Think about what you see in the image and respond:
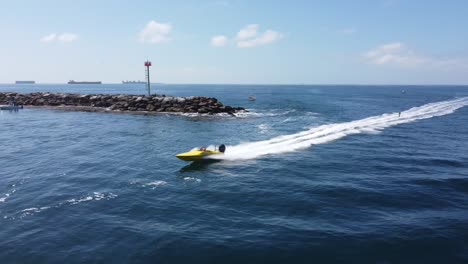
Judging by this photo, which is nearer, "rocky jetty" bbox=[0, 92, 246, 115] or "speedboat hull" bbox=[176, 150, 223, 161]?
"speedboat hull" bbox=[176, 150, 223, 161]

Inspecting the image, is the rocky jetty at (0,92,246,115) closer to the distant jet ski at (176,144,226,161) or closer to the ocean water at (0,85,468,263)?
the ocean water at (0,85,468,263)

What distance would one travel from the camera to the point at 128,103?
299ft

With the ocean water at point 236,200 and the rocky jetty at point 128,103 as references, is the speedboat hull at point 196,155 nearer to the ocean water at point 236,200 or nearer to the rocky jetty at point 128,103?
the ocean water at point 236,200

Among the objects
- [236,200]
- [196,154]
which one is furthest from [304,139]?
[236,200]

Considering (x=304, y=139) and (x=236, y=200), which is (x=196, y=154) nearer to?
(x=236, y=200)

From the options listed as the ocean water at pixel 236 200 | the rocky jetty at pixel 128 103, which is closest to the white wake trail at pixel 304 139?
the ocean water at pixel 236 200

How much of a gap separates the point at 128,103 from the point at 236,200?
71.4m

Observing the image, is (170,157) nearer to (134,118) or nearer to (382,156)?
(382,156)

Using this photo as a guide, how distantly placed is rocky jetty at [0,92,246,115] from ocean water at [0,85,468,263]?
3302cm

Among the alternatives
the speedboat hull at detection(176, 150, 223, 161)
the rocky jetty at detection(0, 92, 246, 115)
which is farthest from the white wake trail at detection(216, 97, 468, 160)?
the rocky jetty at detection(0, 92, 246, 115)

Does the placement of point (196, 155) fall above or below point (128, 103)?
below

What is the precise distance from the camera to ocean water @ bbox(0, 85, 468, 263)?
64.3ft

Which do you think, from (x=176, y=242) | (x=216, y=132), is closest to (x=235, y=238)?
(x=176, y=242)

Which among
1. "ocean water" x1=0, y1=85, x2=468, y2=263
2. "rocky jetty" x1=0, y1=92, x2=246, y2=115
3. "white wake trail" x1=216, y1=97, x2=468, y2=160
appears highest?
"rocky jetty" x1=0, y1=92, x2=246, y2=115
